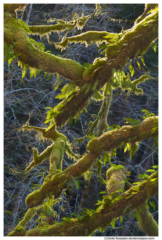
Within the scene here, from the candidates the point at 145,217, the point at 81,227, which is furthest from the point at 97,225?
the point at 145,217

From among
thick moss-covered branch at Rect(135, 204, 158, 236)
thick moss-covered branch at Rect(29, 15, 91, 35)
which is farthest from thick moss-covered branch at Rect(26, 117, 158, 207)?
thick moss-covered branch at Rect(29, 15, 91, 35)

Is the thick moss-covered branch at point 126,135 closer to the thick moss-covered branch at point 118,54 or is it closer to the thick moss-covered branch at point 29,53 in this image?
the thick moss-covered branch at point 118,54

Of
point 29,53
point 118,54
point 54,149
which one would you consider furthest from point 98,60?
point 54,149

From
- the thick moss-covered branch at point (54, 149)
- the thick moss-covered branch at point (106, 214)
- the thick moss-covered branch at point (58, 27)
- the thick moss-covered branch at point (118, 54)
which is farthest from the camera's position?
the thick moss-covered branch at point (58, 27)

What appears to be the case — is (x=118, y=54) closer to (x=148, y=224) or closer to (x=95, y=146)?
(x=95, y=146)

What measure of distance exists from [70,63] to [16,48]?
61 cm

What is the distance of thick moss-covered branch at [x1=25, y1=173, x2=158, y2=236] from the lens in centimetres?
204

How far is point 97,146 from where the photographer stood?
2.36 m

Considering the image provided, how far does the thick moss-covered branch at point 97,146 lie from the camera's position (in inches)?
84.4

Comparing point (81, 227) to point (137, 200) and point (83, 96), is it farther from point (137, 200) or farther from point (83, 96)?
point (83, 96)

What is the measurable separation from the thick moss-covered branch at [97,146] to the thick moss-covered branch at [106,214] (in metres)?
0.38

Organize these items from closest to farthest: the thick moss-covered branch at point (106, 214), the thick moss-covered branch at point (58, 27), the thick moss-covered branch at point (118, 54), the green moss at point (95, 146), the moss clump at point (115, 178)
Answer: the thick moss-covered branch at point (106, 214) → the thick moss-covered branch at point (118, 54) → the green moss at point (95, 146) → the moss clump at point (115, 178) → the thick moss-covered branch at point (58, 27)

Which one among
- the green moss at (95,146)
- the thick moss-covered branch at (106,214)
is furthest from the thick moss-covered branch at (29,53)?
the thick moss-covered branch at (106,214)

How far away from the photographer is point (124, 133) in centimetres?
224
